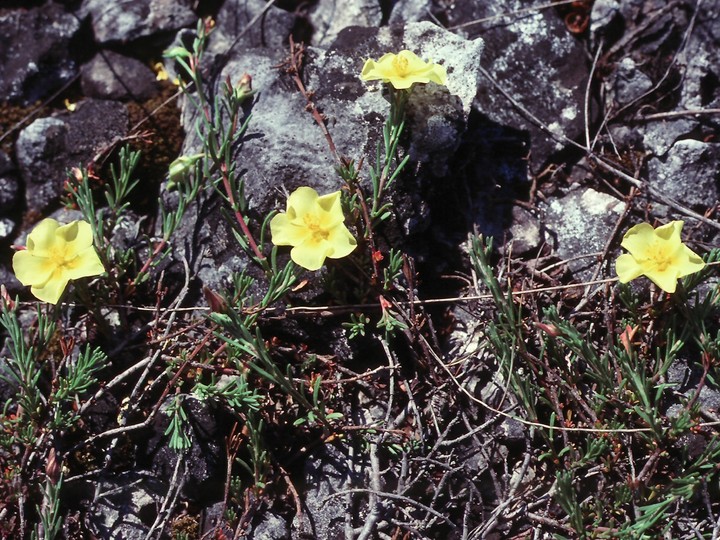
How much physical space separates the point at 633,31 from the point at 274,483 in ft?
10.6

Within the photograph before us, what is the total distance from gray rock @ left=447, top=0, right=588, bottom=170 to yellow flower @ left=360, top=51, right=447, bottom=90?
68cm

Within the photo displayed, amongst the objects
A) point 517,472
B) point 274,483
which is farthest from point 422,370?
point 274,483

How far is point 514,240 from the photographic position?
153 inches

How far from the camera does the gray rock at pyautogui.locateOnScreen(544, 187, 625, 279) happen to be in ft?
12.5

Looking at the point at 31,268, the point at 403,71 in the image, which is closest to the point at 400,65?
the point at 403,71

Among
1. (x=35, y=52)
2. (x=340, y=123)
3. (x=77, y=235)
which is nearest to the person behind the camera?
(x=77, y=235)

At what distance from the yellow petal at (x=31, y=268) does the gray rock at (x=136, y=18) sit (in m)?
1.69

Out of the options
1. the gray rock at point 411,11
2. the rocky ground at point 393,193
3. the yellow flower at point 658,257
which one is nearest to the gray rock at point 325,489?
the rocky ground at point 393,193

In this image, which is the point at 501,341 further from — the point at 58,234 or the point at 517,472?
the point at 58,234

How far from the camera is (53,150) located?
4070mm

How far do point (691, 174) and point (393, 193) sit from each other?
5.33 feet

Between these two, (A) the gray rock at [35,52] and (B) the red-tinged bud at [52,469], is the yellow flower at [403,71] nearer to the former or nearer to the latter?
(A) the gray rock at [35,52]

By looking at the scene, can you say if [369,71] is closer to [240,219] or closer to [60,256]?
[240,219]

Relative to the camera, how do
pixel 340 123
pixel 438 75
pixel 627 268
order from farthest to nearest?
pixel 340 123 → pixel 438 75 → pixel 627 268
